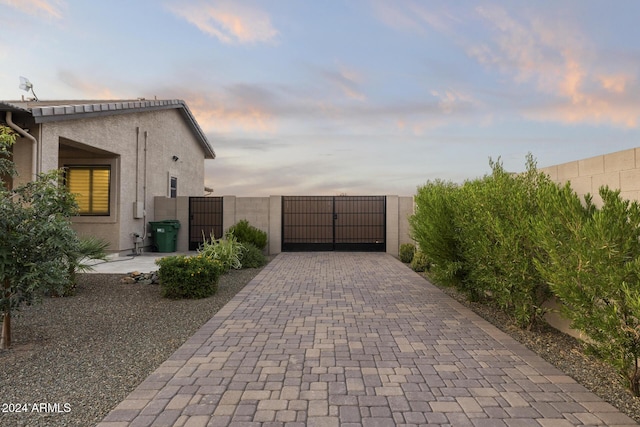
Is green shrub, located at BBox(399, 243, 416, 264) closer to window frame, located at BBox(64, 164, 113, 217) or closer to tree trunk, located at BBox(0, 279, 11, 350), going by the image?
window frame, located at BBox(64, 164, 113, 217)

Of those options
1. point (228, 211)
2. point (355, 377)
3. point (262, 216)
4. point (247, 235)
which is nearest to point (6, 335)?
point (355, 377)

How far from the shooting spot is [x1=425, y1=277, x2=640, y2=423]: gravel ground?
2.97m

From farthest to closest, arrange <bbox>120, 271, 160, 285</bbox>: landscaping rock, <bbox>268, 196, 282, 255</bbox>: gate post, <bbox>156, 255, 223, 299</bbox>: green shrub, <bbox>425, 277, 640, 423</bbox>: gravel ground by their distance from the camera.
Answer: <bbox>268, 196, 282, 255</bbox>: gate post
<bbox>120, 271, 160, 285</bbox>: landscaping rock
<bbox>156, 255, 223, 299</bbox>: green shrub
<bbox>425, 277, 640, 423</bbox>: gravel ground

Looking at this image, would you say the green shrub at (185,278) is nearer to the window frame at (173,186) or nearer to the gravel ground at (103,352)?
the gravel ground at (103,352)

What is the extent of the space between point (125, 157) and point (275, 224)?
6.16 m

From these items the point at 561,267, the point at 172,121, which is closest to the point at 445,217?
the point at 561,267

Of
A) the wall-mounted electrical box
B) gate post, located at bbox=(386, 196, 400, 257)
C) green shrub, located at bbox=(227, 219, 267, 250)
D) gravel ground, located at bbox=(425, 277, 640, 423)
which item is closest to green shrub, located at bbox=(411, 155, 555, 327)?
gravel ground, located at bbox=(425, 277, 640, 423)

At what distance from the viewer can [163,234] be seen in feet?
45.4

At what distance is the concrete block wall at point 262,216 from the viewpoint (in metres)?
14.7

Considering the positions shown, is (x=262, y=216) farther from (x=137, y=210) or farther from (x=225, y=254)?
(x=225, y=254)

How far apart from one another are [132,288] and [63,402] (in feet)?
16.2

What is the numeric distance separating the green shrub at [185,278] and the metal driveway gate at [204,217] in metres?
8.11

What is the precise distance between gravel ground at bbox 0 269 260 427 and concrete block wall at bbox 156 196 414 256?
24.9ft

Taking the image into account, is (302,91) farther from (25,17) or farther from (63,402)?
(63,402)
